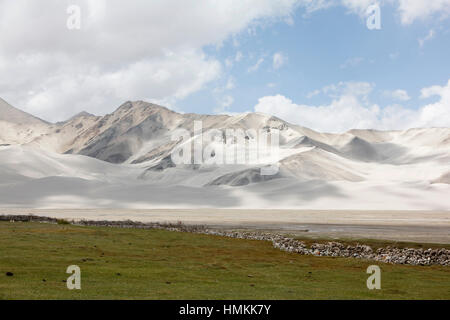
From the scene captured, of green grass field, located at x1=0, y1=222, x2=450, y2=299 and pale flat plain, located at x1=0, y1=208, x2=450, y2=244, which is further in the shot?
pale flat plain, located at x1=0, y1=208, x2=450, y2=244

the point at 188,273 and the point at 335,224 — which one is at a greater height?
the point at 335,224

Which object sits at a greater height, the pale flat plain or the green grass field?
the pale flat plain

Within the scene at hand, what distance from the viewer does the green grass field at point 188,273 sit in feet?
57.2

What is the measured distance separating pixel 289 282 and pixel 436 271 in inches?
363

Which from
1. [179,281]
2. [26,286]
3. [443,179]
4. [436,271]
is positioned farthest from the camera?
[443,179]

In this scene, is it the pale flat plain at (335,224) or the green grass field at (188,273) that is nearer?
the green grass field at (188,273)

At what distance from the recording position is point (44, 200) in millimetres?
138375

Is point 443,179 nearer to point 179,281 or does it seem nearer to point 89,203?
point 89,203

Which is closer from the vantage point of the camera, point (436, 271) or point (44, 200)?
point (436, 271)

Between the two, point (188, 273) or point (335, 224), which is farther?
point (335, 224)

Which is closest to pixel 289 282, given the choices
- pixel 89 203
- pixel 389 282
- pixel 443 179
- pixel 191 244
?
pixel 389 282

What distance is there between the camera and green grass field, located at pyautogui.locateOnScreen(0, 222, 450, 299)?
57.2ft

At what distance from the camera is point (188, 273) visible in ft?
73.7

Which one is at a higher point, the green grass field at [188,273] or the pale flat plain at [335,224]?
the pale flat plain at [335,224]
